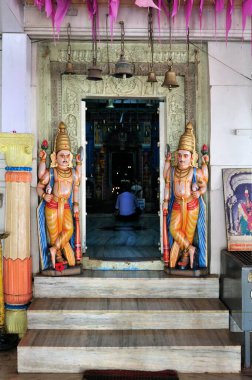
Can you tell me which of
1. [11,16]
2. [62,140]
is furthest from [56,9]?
[62,140]

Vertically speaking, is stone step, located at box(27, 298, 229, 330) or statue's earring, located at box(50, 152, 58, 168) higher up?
statue's earring, located at box(50, 152, 58, 168)

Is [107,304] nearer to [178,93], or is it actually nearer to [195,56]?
[178,93]

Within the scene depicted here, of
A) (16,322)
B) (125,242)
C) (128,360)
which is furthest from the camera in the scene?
(125,242)

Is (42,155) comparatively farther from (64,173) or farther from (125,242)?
(125,242)

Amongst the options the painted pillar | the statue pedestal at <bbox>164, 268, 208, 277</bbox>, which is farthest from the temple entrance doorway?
the painted pillar

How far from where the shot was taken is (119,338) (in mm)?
4309

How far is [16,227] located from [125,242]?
9.98ft

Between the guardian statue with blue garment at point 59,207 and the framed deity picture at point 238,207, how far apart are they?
195 cm

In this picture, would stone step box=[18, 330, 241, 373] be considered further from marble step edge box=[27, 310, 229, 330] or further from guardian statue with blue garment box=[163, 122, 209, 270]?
guardian statue with blue garment box=[163, 122, 209, 270]

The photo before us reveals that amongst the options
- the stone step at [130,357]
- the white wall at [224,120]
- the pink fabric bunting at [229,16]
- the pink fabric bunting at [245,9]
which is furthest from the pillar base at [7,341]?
the pink fabric bunting at [245,9]

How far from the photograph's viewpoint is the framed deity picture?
5180 millimetres

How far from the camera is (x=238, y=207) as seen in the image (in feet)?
17.2

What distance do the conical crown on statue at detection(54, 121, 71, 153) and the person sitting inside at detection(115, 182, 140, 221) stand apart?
5263 millimetres

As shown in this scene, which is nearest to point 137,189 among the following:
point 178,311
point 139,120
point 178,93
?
point 139,120
